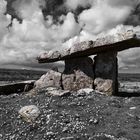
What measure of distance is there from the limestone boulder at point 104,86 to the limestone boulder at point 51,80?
2.70 metres

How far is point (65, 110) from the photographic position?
15.9 metres

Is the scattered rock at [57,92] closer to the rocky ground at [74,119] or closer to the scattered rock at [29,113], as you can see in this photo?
the rocky ground at [74,119]

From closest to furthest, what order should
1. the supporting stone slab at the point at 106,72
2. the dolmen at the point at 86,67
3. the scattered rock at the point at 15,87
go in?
the dolmen at the point at 86,67, the supporting stone slab at the point at 106,72, the scattered rock at the point at 15,87

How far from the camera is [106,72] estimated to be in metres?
21.8

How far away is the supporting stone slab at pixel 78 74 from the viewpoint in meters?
21.9

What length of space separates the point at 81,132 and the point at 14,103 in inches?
212

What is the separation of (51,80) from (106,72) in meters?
3.87

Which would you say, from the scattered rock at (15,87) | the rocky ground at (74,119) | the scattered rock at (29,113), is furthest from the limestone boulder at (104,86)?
the scattered rock at (29,113)

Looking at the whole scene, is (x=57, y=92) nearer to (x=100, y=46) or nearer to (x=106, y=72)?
(x=100, y=46)

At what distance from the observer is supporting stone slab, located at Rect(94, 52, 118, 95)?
69.1ft

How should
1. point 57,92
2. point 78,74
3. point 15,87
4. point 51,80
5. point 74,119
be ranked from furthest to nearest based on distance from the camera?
point 15,87, point 51,80, point 78,74, point 57,92, point 74,119

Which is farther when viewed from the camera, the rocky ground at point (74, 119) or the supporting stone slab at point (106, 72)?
the supporting stone slab at point (106, 72)

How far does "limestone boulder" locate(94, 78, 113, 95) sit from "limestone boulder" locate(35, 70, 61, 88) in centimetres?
270

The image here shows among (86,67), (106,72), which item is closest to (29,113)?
(86,67)
